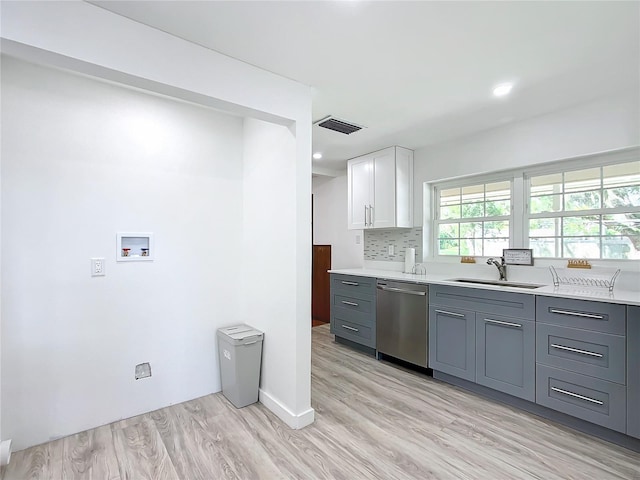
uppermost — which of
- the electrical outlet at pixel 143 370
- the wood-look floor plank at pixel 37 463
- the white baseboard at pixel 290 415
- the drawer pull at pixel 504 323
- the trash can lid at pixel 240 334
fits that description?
the drawer pull at pixel 504 323

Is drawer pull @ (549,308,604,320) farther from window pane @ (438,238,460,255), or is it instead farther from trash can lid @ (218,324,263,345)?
trash can lid @ (218,324,263,345)

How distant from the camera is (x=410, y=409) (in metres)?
2.46

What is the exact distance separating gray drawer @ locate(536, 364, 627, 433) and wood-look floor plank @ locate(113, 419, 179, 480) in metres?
2.45

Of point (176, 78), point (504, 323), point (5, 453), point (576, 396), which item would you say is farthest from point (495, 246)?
point (5, 453)

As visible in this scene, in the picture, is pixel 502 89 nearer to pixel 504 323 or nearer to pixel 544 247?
pixel 544 247

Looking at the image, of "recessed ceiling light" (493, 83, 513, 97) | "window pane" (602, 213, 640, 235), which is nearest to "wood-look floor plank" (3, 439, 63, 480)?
"recessed ceiling light" (493, 83, 513, 97)

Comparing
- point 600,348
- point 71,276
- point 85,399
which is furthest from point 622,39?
point 85,399

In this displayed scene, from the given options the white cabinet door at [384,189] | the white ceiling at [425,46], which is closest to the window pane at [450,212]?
the white cabinet door at [384,189]

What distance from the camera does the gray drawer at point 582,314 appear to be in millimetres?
2023

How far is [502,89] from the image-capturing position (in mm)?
2303

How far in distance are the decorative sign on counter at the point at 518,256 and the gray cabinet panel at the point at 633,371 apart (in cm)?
103

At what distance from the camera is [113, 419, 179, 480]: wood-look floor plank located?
1.77m

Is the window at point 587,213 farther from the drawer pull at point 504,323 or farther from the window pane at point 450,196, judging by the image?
the drawer pull at point 504,323

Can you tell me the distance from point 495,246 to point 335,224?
2352 mm
